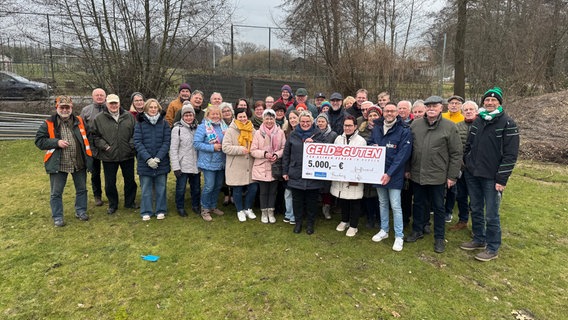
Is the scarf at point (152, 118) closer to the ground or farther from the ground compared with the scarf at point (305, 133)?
farther from the ground

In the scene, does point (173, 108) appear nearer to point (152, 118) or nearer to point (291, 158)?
point (152, 118)

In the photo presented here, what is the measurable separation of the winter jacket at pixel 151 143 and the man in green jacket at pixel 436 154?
3614 mm

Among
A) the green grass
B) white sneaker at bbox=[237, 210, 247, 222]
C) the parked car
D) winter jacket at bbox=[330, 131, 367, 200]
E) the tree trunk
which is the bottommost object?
the green grass

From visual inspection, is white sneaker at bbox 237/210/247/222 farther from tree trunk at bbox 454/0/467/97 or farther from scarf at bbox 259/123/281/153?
tree trunk at bbox 454/0/467/97

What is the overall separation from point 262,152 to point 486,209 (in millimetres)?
3112

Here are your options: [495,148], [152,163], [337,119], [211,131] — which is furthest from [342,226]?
[152,163]

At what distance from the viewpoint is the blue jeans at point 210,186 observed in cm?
550

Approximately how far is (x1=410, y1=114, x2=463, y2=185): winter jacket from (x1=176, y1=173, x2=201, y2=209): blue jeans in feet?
11.3

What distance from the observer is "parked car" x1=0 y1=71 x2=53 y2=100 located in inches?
486

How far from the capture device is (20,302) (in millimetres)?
3420

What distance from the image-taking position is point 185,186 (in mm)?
5672

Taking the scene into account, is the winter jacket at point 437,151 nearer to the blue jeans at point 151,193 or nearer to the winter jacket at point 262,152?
the winter jacket at point 262,152

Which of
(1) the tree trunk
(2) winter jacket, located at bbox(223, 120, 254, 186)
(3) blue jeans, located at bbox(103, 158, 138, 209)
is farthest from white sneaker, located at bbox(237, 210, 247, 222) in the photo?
(1) the tree trunk

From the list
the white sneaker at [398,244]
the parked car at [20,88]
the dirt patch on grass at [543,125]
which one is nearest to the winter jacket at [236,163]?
the white sneaker at [398,244]
